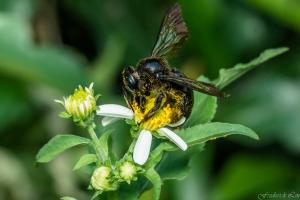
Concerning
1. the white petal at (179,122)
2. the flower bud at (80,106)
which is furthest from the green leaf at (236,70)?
the flower bud at (80,106)

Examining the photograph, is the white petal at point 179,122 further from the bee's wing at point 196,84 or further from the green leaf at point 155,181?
the green leaf at point 155,181

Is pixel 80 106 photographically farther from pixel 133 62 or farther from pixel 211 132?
pixel 133 62

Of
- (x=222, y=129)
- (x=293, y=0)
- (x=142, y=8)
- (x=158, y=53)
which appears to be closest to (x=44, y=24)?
(x=142, y=8)

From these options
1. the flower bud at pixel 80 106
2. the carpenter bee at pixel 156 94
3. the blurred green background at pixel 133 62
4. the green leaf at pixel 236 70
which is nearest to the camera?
the flower bud at pixel 80 106

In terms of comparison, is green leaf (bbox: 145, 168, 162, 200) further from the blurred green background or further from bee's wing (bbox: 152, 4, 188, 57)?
the blurred green background

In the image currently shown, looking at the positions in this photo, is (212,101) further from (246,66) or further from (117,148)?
(117,148)

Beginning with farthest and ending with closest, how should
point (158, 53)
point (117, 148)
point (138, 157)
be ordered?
point (117, 148) → point (158, 53) → point (138, 157)

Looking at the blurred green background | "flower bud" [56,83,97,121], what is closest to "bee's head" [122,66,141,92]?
"flower bud" [56,83,97,121]
